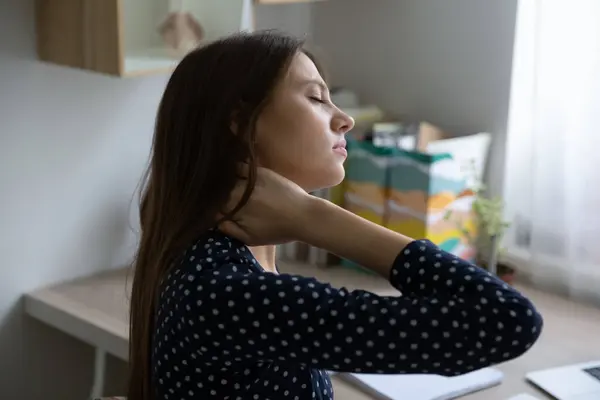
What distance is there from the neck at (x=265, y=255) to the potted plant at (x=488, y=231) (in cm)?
87

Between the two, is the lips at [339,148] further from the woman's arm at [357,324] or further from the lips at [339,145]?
the woman's arm at [357,324]

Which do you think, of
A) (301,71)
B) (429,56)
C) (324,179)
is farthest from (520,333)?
(429,56)

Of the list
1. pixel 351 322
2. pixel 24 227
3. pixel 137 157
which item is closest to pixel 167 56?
pixel 137 157

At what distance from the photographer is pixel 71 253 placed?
1818 millimetres

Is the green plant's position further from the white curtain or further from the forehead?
the forehead

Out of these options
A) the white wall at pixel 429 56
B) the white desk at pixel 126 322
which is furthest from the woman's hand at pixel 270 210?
the white wall at pixel 429 56

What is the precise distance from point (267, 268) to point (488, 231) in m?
0.94

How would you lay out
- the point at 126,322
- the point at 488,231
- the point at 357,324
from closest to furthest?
1. the point at 357,324
2. the point at 126,322
3. the point at 488,231

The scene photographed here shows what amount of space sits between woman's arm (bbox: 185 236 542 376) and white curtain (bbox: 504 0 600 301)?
0.98 m

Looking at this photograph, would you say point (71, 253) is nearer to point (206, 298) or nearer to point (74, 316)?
point (74, 316)

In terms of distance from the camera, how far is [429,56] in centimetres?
213

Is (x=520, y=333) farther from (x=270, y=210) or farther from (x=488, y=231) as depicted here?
(x=488, y=231)

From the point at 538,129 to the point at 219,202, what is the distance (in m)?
1.10

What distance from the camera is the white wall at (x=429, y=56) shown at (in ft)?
Answer: 6.60
